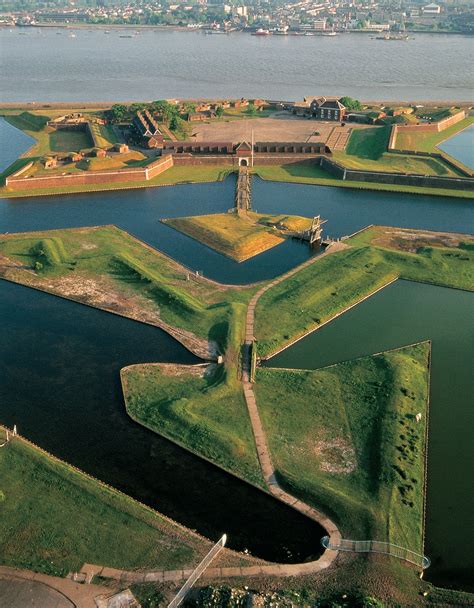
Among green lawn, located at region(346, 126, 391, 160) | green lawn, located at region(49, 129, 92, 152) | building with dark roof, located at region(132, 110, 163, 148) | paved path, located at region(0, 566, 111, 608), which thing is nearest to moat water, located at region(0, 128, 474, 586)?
paved path, located at region(0, 566, 111, 608)

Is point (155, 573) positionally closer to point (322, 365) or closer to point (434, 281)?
point (322, 365)

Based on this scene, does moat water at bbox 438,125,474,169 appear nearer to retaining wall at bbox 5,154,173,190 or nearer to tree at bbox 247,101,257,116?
tree at bbox 247,101,257,116

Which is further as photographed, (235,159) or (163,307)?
(235,159)

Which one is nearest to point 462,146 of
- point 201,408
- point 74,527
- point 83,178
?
point 83,178

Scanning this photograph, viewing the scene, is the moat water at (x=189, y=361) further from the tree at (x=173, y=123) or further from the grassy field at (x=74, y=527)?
the tree at (x=173, y=123)

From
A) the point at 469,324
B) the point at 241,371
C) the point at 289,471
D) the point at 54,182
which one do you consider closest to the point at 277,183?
the point at 54,182

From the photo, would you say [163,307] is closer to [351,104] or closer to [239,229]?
[239,229]
